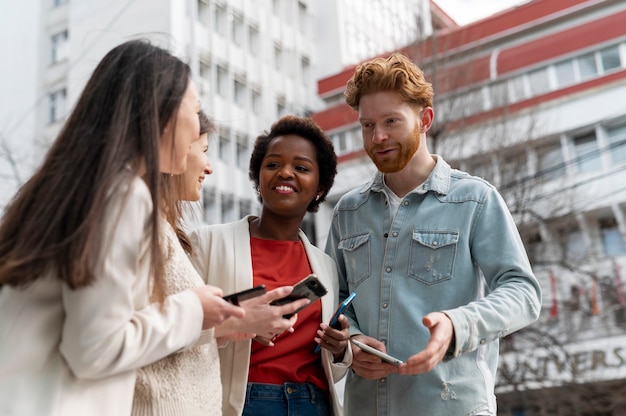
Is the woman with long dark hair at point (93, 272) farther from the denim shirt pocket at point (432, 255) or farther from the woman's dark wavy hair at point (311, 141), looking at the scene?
the woman's dark wavy hair at point (311, 141)

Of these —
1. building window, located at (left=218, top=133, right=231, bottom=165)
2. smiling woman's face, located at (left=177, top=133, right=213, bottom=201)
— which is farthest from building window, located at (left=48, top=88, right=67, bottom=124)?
smiling woman's face, located at (left=177, top=133, right=213, bottom=201)

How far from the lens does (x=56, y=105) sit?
1316 cm

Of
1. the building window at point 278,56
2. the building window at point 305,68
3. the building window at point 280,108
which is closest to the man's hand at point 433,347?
the building window at point 280,108

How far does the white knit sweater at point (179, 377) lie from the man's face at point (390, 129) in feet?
2.79

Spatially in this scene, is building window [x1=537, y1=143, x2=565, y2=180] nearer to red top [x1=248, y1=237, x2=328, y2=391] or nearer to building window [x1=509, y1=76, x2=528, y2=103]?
building window [x1=509, y1=76, x2=528, y2=103]

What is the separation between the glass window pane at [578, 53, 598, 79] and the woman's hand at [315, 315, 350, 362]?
17.2 metres

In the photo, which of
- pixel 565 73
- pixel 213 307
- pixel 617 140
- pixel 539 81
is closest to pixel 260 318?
pixel 213 307

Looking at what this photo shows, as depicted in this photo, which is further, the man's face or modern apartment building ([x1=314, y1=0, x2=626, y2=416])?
modern apartment building ([x1=314, y1=0, x2=626, y2=416])

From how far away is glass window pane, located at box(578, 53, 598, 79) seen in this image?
17.8m

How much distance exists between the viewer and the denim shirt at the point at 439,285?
2268 mm

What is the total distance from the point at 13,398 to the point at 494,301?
1375 mm

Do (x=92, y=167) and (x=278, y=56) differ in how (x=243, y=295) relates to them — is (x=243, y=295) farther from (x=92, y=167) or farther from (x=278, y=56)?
(x=278, y=56)

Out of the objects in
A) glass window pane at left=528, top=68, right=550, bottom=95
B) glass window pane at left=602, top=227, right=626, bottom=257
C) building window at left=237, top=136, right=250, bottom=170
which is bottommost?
glass window pane at left=602, top=227, right=626, bottom=257

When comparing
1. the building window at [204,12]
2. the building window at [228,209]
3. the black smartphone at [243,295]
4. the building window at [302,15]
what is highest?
the building window at [302,15]
